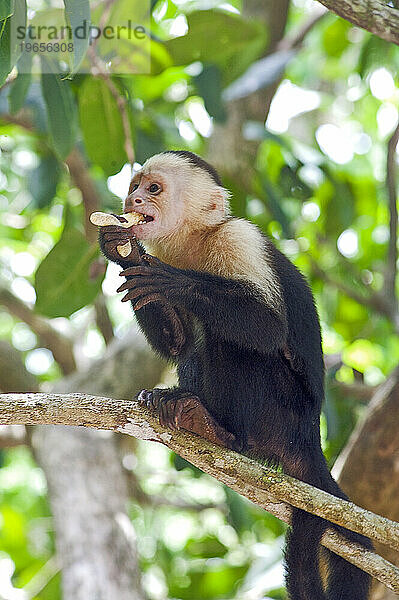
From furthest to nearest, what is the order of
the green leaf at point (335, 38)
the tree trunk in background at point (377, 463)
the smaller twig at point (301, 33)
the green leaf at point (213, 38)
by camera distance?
the green leaf at point (335, 38) → the smaller twig at point (301, 33) → the green leaf at point (213, 38) → the tree trunk in background at point (377, 463)

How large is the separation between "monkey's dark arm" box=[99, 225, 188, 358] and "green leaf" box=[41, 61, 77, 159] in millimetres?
807

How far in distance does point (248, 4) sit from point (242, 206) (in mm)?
1584

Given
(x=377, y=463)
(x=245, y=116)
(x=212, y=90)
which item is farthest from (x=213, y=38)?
(x=377, y=463)

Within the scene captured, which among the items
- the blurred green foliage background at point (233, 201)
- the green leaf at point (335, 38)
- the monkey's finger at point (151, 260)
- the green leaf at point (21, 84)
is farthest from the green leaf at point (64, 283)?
the green leaf at point (335, 38)

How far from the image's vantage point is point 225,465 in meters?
2.28

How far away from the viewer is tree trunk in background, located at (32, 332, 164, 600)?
12.1 ft

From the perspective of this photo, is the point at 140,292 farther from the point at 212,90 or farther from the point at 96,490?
the point at 212,90

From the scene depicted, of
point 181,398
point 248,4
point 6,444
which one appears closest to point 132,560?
point 6,444

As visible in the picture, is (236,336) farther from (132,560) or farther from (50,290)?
(132,560)

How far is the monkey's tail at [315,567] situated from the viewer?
8.14 feet

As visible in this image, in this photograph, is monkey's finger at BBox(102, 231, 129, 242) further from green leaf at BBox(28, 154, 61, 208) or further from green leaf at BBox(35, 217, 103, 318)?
green leaf at BBox(28, 154, 61, 208)

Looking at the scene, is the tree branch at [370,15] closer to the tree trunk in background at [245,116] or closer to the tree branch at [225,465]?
the tree branch at [225,465]

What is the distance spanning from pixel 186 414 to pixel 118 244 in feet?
2.17

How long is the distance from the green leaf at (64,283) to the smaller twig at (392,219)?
5.39ft
